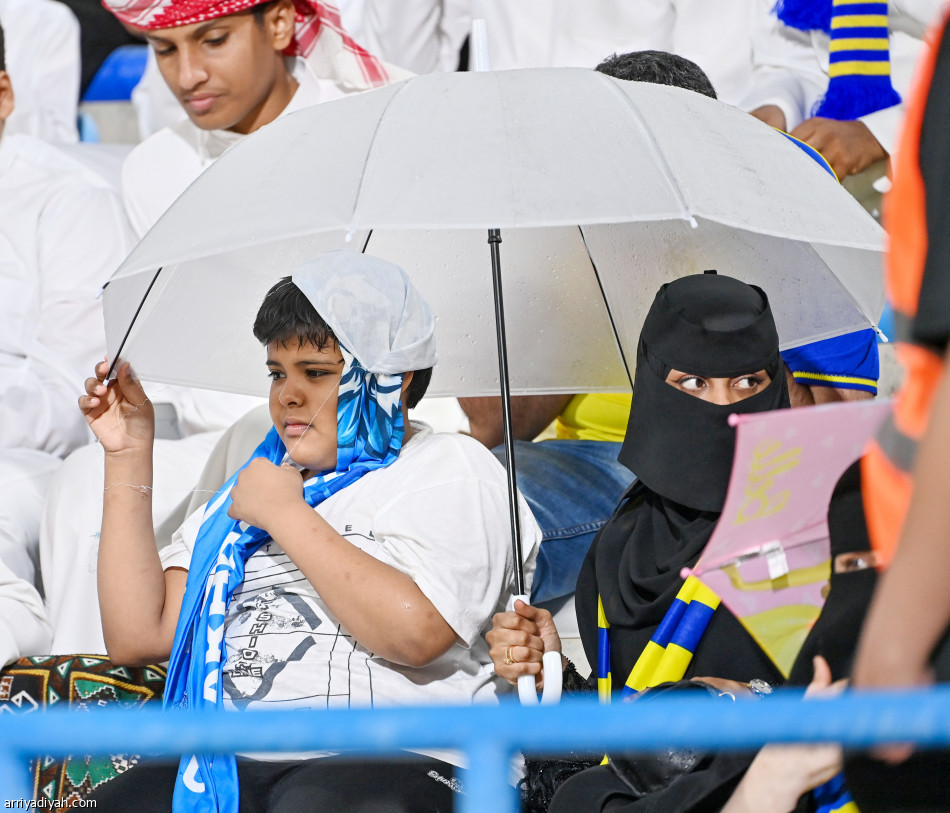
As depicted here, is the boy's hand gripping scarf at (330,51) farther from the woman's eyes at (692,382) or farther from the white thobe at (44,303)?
the woman's eyes at (692,382)

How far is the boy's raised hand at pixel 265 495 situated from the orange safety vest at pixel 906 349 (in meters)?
1.32

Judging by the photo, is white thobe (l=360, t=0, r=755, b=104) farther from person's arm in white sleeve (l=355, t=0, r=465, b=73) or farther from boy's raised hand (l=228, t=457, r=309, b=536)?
boy's raised hand (l=228, t=457, r=309, b=536)

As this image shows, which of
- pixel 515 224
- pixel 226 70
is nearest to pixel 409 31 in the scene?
pixel 226 70

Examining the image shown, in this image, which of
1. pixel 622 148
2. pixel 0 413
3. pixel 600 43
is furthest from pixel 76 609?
pixel 600 43

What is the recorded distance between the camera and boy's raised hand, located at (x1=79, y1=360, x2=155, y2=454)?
2545 millimetres

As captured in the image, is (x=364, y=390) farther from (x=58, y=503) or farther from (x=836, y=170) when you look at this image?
(x=836, y=170)

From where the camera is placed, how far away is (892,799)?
4.10 feet

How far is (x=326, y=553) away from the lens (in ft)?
7.18

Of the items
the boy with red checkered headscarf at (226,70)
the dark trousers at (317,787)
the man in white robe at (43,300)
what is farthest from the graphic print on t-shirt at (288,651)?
the boy with red checkered headscarf at (226,70)


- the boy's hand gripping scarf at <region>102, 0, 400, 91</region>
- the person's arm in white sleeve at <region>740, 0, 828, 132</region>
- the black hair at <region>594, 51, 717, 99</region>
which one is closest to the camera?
the black hair at <region>594, 51, 717, 99</region>

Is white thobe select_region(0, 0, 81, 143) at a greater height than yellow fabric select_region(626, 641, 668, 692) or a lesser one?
lesser

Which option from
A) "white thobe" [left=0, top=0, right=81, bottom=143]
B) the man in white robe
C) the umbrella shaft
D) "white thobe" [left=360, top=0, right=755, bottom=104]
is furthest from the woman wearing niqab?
"white thobe" [left=0, top=0, right=81, bottom=143]

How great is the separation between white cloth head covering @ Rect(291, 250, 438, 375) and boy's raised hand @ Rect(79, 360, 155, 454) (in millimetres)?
479

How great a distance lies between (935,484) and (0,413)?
10.5ft
